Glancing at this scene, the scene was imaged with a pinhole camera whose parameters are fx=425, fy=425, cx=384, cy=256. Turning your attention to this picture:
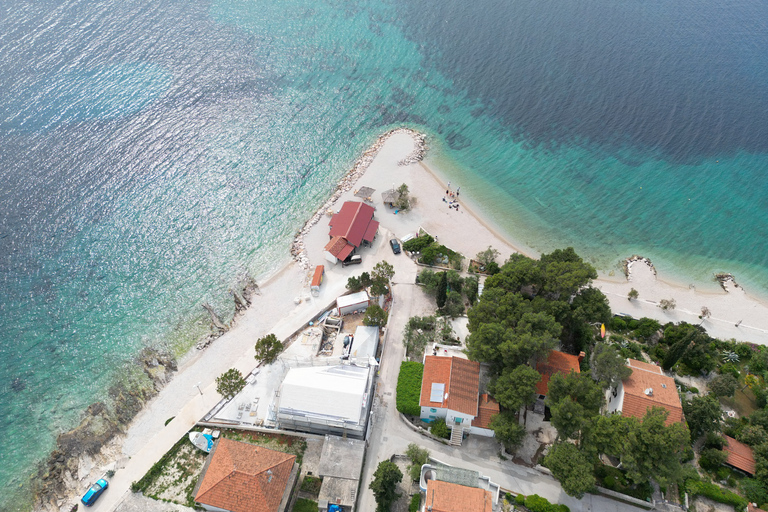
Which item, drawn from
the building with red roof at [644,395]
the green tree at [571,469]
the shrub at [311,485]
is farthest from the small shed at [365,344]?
the building with red roof at [644,395]

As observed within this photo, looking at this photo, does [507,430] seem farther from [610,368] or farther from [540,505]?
[610,368]

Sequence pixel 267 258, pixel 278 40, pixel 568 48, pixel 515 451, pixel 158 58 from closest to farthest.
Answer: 1. pixel 515 451
2. pixel 267 258
3. pixel 158 58
4. pixel 278 40
5. pixel 568 48

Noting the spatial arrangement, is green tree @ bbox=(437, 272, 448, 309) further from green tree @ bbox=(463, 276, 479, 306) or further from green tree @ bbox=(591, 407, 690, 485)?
green tree @ bbox=(591, 407, 690, 485)

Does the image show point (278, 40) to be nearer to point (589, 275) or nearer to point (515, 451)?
point (589, 275)

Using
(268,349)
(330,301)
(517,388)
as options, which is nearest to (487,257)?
(517,388)

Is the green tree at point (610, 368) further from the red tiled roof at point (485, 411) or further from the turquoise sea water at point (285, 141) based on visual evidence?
the turquoise sea water at point (285, 141)

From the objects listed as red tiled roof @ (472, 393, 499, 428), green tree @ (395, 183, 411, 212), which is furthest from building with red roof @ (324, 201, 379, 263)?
red tiled roof @ (472, 393, 499, 428)

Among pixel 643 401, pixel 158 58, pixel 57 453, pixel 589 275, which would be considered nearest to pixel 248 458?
pixel 57 453
